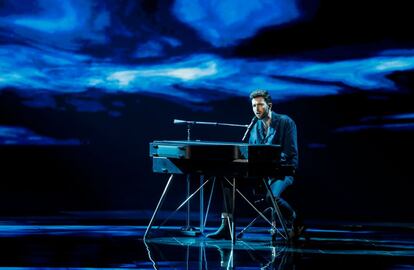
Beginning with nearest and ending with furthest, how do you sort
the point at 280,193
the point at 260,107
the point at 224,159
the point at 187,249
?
the point at 187,249 → the point at 224,159 → the point at 260,107 → the point at 280,193

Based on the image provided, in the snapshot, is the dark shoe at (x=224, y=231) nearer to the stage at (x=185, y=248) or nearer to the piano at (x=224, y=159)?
the stage at (x=185, y=248)

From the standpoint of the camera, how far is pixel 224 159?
15.4 ft

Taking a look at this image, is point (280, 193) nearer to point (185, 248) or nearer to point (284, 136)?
point (284, 136)

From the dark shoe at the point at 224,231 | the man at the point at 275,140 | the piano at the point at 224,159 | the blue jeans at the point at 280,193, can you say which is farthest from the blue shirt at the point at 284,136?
the dark shoe at the point at 224,231

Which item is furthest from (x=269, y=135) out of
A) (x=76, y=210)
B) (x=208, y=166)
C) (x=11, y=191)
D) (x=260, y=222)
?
(x=11, y=191)

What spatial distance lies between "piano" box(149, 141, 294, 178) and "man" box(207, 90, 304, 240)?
0.27 meters

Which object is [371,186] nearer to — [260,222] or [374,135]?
[374,135]

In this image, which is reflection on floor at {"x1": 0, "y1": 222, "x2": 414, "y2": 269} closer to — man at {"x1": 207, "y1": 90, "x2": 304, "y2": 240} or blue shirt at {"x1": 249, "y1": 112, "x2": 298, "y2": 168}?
man at {"x1": 207, "y1": 90, "x2": 304, "y2": 240}

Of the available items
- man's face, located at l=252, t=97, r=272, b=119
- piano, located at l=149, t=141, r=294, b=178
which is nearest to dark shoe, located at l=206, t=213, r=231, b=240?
piano, located at l=149, t=141, r=294, b=178

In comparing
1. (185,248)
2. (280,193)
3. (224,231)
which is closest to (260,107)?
(280,193)

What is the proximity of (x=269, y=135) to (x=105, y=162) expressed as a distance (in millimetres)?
2074

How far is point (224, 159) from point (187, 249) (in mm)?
665

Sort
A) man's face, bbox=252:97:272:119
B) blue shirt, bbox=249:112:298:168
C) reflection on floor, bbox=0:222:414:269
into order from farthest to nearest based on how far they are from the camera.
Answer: blue shirt, bbox=249:112:298:168
man's face, bbox=252:97:272:119
reflection on floor, bbox=0:222:414:269

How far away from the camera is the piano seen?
15.3 ft
